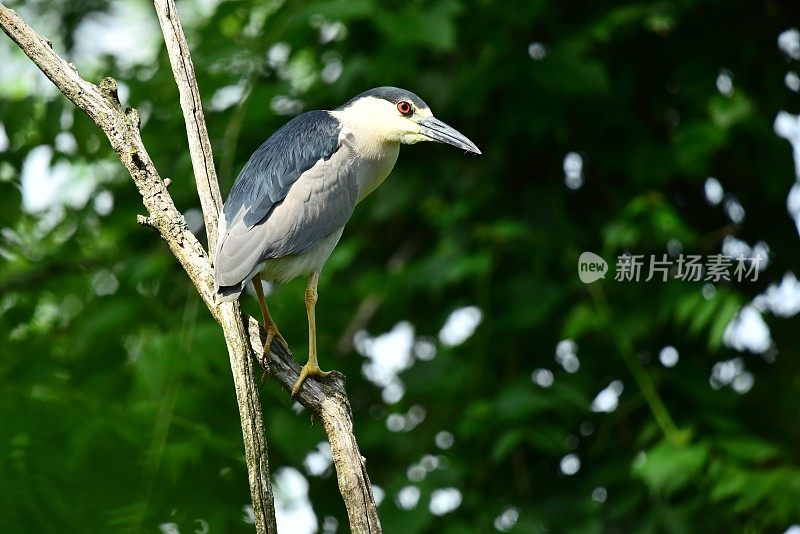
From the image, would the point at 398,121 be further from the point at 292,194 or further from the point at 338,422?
the point at 338,422

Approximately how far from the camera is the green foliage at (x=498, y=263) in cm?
495

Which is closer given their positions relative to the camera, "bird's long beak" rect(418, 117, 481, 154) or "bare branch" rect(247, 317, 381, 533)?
"bare branch" rect(247, 317, 381, 533)

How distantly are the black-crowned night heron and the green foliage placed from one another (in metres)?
0.52

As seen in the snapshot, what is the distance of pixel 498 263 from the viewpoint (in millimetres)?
5590

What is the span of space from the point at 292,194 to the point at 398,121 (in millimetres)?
608

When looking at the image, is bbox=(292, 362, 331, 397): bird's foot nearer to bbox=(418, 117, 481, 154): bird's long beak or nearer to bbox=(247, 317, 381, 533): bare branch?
bbox=(247, 317, 381, 533): bare branch

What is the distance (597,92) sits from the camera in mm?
5238

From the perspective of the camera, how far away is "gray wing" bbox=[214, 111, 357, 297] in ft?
12.4

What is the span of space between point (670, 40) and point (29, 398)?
3668 millimetres

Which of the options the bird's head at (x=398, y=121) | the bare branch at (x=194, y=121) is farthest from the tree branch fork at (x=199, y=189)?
the bird's head at (x=398, y=121)

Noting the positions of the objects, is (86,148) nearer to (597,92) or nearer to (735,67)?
(597,92)

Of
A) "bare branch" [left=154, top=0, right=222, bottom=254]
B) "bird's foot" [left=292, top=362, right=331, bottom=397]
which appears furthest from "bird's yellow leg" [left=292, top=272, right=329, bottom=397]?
"bare branch" [left=154, top=0, right=222, bottom=254]

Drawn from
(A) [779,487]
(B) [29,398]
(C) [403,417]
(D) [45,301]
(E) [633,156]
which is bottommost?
(A) [779,487]

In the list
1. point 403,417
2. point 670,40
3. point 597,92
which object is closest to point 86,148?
point 403,417
